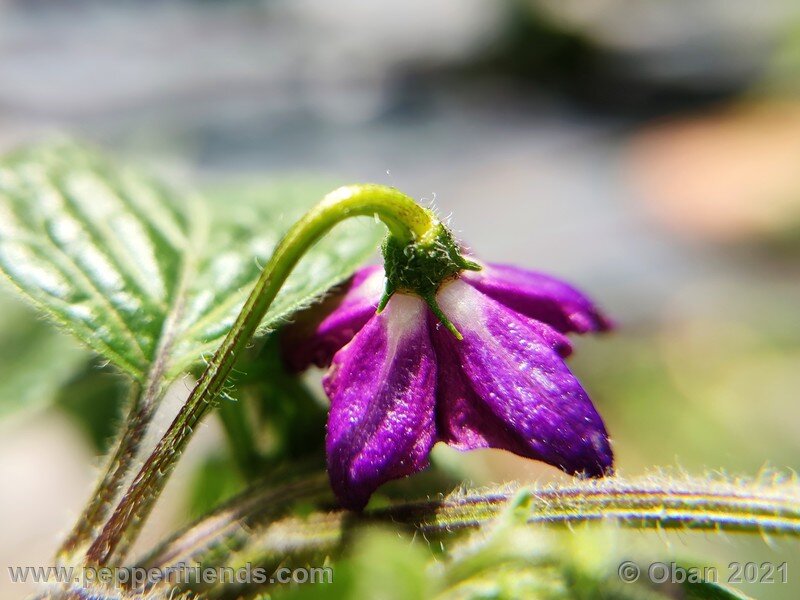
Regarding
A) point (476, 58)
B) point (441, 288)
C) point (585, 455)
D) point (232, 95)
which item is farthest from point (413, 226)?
point (476, 58)

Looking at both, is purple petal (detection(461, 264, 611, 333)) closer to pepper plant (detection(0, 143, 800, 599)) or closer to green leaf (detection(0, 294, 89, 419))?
pepper plant (detection(0, 143, 800, 599))

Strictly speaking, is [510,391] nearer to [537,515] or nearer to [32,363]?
[537,515]

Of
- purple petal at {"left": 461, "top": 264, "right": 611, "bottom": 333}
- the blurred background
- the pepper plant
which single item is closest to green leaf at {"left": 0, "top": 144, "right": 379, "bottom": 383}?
the pepper plant

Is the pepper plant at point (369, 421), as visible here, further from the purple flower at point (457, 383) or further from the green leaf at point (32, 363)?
the green leaf at point (32, 363)

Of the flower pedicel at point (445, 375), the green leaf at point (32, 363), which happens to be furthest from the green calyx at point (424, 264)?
the green leaf at point (32, 363)

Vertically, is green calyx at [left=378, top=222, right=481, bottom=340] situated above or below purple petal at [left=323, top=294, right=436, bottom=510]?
above

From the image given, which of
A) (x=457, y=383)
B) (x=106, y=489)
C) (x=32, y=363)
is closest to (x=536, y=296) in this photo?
(x=457, y=383)
